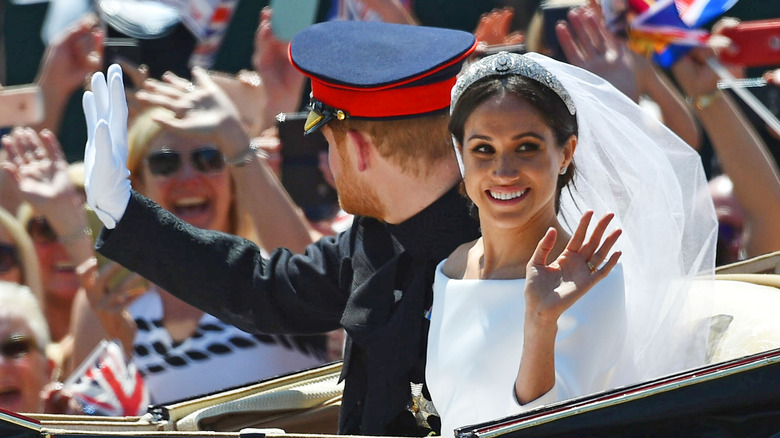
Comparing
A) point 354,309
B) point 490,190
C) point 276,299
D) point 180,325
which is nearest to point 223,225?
point 180,325

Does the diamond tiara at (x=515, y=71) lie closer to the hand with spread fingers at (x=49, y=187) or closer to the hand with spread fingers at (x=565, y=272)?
the hand with spread fingers at (x=565, y=272)

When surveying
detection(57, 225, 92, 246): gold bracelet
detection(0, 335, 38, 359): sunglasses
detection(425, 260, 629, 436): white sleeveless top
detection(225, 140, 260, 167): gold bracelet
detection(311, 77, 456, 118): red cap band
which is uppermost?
detection(225, 140, 260, 167): gold bracelet

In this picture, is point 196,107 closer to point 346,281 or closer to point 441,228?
point 346,281

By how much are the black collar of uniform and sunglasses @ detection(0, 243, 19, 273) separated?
Answer: 1.90m

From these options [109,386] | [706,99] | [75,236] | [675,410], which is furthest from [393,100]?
[75,236]

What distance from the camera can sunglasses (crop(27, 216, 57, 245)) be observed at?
13.4ft

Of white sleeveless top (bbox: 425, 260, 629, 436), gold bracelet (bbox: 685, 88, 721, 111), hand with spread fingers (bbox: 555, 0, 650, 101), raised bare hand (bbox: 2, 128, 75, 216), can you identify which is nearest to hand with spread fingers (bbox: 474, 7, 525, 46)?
hand with spread fingers (bbox: 555, 0, 650, 101)

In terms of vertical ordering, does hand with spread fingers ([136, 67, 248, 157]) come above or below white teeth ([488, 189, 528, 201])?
above

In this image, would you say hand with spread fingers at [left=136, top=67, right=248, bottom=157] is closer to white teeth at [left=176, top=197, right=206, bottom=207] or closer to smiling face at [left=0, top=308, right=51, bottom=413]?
white teeth at [left=176, top=197, right=206, bottom=207]

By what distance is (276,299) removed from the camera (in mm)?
2711

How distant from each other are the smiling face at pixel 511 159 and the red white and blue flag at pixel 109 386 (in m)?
1.68

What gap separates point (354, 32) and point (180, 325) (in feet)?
4.27

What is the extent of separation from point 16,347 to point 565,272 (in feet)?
6.73

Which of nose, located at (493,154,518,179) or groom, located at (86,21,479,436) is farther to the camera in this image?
groom, located at (86,21,479,436)
